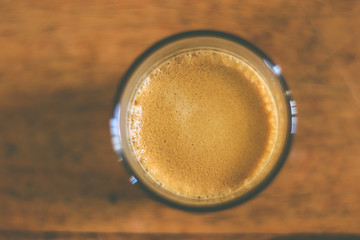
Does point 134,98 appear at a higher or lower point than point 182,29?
lower

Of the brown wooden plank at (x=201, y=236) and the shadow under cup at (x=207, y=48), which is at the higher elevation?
the shadow under cup at (x=207, y=48)

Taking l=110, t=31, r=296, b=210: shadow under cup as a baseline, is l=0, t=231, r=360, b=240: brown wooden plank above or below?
below

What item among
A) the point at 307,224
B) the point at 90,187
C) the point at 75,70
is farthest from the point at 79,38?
the point at 307,224

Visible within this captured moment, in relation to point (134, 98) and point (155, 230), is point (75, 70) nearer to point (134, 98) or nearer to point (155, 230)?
point (134, 98)

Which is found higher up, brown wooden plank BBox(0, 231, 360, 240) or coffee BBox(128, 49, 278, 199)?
coffee BBox(128, 49, 278, 199)

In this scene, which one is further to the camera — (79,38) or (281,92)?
(79,38)
